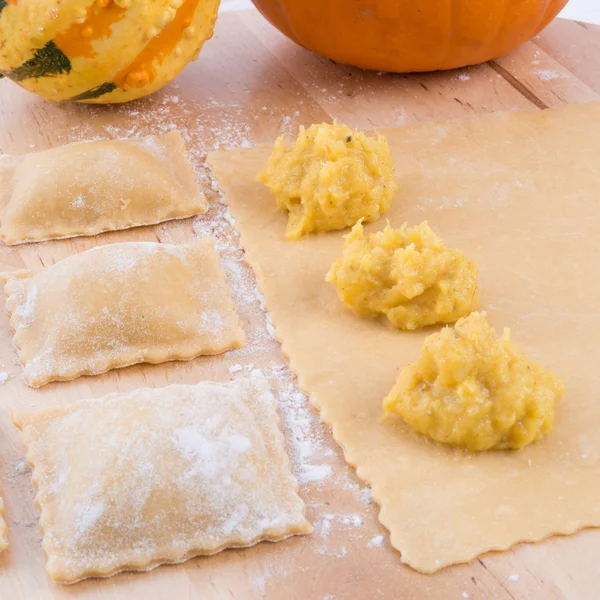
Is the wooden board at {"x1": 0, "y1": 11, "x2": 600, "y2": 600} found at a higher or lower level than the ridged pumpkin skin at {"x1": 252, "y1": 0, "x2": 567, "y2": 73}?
lower

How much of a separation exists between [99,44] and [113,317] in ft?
3.01

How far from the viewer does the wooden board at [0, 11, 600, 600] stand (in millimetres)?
1894

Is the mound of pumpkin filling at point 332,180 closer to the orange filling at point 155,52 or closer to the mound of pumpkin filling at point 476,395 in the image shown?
the orange filling at point 155,52

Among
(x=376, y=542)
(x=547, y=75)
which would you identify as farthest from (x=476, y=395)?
(x=547, y=75)

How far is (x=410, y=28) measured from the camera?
3.15 m

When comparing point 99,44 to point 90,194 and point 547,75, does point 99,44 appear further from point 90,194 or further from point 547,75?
point 547,75

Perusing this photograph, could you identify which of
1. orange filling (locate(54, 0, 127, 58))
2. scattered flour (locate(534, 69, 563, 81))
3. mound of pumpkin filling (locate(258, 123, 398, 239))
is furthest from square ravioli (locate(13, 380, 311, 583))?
scattered flour (locate(534, 69, 563, 81))

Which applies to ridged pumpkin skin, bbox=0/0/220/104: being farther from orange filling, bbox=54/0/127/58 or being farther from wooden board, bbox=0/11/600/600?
wooden board, bbox=0/11/600/600

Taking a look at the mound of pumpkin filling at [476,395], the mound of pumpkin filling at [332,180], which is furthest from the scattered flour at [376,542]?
the mound of pumpkin filling at [332,180]

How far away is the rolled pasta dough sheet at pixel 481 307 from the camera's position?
1988 mm

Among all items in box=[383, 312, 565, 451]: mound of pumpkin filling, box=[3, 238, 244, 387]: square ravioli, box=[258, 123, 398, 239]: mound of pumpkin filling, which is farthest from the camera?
box=[258, 123, 398, 239]: mound of pumpkin filling

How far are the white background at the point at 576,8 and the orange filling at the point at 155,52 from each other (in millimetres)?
969

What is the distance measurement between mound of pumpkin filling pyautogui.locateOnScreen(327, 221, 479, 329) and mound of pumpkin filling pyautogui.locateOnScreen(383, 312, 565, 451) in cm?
25

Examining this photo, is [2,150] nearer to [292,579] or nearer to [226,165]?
[226,165]
